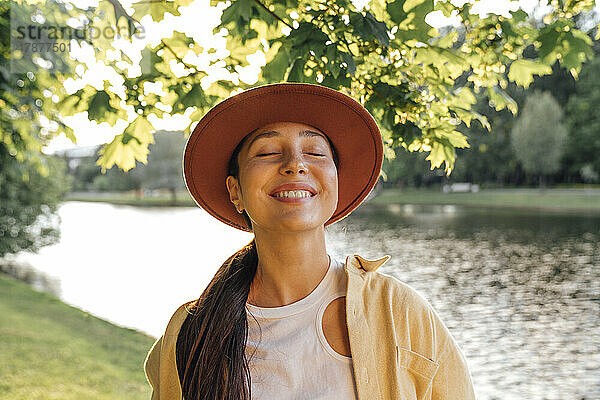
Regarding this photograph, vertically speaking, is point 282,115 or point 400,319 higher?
point 282,115

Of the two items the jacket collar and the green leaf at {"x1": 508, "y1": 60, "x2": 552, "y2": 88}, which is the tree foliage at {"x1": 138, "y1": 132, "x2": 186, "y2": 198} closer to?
the green leaf at {"x1": 508, "y1": 60, "x2": 552, "y2": 88}

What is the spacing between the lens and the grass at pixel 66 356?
7.14 metres

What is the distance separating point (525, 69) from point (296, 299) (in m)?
2.00

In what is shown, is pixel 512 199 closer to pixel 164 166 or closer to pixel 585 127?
pixel 585 127

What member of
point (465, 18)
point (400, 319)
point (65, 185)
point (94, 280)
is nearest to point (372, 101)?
point (465, 18)

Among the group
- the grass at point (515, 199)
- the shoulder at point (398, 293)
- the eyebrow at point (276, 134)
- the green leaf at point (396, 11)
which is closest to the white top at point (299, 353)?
the shoulder at point (398, 293)

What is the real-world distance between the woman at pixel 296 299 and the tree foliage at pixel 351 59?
656 millimetres

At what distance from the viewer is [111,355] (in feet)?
29.1

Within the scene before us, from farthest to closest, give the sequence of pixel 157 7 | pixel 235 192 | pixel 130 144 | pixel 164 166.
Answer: pixel 164 166 → pixel 130 144 → pixel 157 7 → pixel 235 192

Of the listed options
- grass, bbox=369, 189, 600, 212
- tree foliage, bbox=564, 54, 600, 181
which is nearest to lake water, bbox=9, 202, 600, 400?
grass, bbox=369, 189, 600, 212

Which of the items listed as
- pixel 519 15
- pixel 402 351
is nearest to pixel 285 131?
pixel 402 351

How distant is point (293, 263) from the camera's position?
6.02 feet

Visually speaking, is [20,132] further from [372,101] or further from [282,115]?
[282,115]

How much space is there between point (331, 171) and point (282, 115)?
0.22 m
